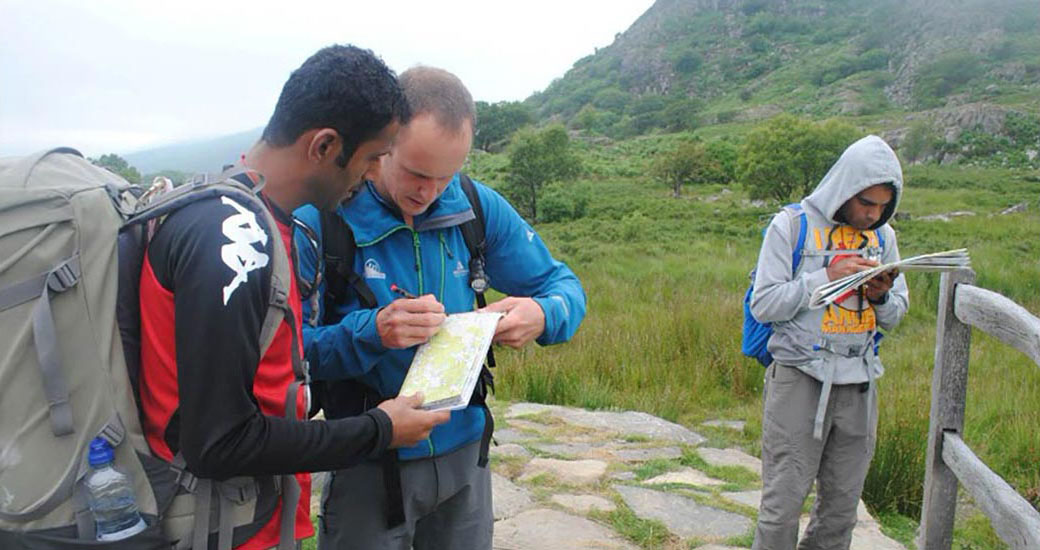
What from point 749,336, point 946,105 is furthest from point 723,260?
point 946,105

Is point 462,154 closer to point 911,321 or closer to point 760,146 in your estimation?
point 911,321

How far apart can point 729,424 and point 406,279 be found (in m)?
4.34

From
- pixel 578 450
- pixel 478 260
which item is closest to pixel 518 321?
pixel 478 260

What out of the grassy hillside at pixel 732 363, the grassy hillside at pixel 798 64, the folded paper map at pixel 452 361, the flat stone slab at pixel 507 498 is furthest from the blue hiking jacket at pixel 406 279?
the grassy hillside at pixel 798 64

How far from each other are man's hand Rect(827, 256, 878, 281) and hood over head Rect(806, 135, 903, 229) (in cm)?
21

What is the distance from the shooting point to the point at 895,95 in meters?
78.0

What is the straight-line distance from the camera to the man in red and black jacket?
112cm

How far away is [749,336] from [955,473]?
96 centimetres

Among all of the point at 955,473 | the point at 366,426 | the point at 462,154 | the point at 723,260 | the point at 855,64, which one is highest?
the point at 855,64

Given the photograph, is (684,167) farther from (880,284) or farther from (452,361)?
(452,361)

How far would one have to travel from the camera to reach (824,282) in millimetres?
2904

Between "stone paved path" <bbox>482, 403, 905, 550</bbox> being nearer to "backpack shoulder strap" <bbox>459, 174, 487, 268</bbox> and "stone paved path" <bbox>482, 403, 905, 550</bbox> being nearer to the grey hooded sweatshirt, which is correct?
the grey hooded sweatshirt

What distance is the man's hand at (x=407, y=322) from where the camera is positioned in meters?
1.66

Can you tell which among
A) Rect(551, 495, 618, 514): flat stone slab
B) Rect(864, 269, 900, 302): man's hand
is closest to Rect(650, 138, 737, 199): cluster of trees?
Rect(551, 495, 618, 514): flat stone slab
